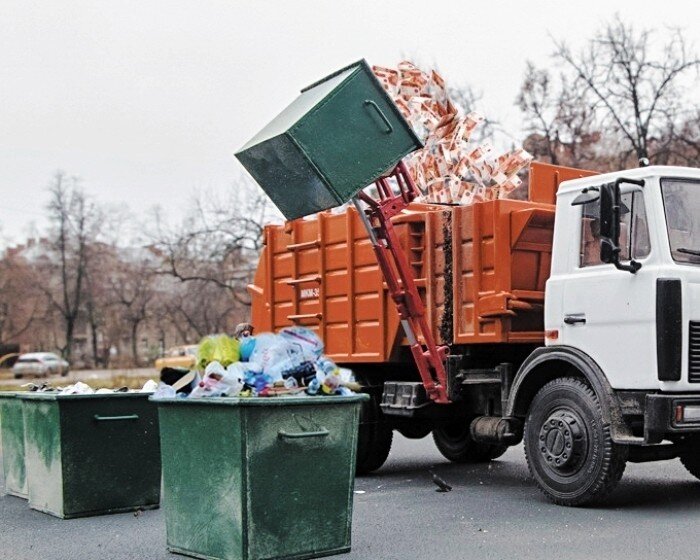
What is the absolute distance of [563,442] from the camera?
7410 mm

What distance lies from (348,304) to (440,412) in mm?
1400

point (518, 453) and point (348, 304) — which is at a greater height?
point (348, 304)

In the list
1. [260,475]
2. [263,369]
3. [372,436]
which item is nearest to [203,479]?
[260,475]

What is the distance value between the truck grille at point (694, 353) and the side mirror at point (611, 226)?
0.56 metres

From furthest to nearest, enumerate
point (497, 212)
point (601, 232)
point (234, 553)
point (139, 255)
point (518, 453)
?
point (139, 255) → point (518, 453) → point (497, 212) → point (601, 232) → point (234, 553)

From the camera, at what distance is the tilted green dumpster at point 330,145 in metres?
7.05

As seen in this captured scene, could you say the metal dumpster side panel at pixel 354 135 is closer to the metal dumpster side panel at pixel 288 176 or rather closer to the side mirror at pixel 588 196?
the metal dumpster side panel at pixel 288 176

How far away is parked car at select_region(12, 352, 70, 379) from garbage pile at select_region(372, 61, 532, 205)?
39127 mm

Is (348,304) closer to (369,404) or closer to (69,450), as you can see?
(369,404)

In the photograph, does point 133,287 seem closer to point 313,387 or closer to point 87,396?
point 87,396

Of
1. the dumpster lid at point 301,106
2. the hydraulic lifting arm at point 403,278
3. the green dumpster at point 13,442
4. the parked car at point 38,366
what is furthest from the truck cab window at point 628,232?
the parked car at point 38,366

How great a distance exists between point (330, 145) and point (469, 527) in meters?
2.81

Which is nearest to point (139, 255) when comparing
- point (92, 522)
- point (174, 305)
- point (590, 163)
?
point (174, 305)

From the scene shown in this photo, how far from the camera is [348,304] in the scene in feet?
31.8
